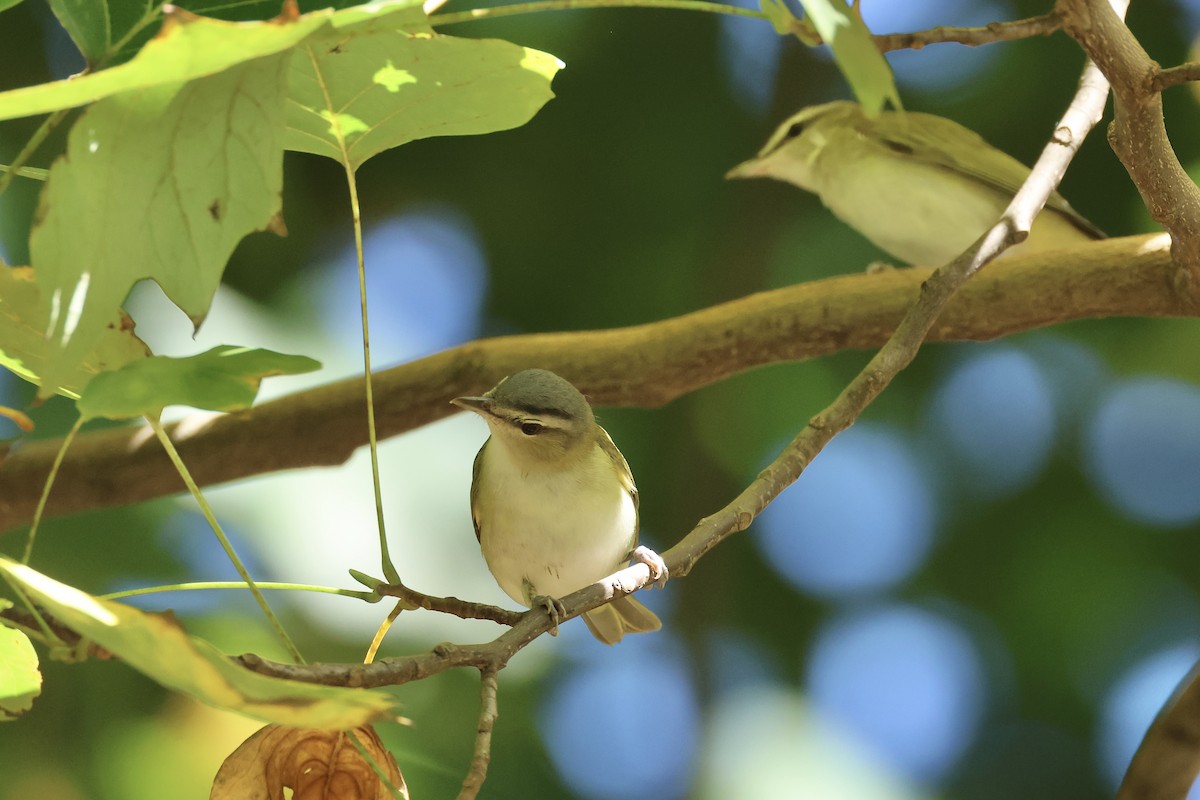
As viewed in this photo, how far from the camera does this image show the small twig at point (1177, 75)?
23.7 inches

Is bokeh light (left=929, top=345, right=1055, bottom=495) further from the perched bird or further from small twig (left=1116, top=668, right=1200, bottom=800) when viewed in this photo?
small twig (left=1116, top=668, right=1200, bottom=800)

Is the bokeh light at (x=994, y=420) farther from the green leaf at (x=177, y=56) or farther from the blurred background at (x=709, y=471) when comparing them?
the green leaf at (x=177, y=56)

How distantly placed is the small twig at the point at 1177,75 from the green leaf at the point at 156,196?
48cm

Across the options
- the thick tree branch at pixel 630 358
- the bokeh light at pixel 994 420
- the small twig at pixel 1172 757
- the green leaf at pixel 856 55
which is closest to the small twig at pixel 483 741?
the green leaf at pixel 856 55

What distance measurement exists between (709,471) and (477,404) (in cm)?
113

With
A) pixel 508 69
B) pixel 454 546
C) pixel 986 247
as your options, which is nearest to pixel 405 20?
pixel 508 69

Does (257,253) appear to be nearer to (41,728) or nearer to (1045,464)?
(41,728)

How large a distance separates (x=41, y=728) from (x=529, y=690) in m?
0.84

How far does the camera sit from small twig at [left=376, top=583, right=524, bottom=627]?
59 cm

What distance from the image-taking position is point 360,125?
2.19ft

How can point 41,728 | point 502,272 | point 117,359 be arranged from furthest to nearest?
1. point 502,272
2. point 41,728
3. point 117,359

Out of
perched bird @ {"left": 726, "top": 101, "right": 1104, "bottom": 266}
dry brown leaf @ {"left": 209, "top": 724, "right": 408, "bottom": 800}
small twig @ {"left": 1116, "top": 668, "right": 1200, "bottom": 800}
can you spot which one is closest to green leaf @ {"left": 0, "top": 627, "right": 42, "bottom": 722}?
dry brown leaf @ {"left": 209, "top": 724, "right": 408, "bottom": 800}

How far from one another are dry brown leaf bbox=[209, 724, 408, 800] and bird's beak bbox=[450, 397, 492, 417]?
1.50ft

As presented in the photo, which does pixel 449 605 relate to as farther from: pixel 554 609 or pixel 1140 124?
pixel 1140 124
